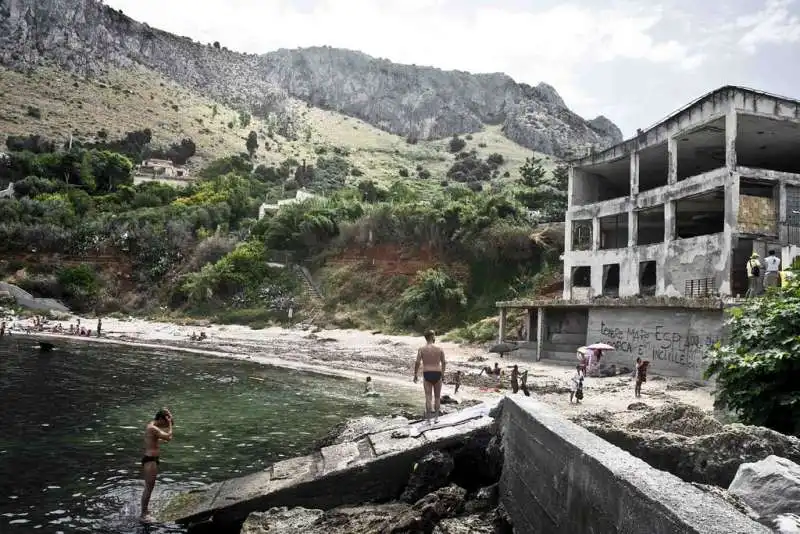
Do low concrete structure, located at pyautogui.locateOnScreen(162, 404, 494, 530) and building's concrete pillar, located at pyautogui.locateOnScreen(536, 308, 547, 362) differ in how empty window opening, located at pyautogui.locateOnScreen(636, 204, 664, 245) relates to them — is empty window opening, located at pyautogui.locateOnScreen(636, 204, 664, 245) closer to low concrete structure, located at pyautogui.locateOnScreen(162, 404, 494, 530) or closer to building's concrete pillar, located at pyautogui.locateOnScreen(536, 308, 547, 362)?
building's concrete pillar, located at pyautogui.locateOnScreen(536, 308, 547, 362)

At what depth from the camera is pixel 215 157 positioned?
353 feet

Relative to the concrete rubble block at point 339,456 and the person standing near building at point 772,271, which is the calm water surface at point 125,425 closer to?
the concrete rubble block at point 339,456

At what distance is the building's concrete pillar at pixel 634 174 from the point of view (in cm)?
3266

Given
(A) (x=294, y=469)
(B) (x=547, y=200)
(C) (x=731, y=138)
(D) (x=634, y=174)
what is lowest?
(A) (x=294, y=469)

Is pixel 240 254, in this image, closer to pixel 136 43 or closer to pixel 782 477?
pixel 782 477

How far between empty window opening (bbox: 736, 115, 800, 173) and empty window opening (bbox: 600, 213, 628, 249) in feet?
23.3

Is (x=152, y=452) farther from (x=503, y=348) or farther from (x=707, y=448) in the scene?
(x=503, y=348)

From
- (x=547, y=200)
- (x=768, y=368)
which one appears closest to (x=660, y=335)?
(x=768, y=368)

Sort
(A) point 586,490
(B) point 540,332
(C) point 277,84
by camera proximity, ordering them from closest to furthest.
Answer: (A) point 586,490 < (B) point 540,332 < (C) point 277,84

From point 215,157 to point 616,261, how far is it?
8906cm

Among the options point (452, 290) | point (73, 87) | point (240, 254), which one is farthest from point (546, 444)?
point (73, 87)

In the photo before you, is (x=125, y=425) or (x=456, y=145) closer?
(x=125, y=425)

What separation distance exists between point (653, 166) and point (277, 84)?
173462mm

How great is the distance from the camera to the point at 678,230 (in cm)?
3447
